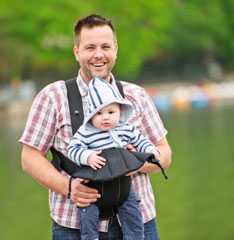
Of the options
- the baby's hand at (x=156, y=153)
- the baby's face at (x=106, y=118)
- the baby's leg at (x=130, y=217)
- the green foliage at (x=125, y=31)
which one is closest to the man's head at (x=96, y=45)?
the baby's face at (x=106, y=118)

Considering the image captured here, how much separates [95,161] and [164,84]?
37323 millimetres

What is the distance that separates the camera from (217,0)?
47.8m

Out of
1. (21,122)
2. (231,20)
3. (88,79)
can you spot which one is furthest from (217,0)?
(88,79)

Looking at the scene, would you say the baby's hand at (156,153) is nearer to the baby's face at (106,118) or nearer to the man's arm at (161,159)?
the man's arm at (161,159)

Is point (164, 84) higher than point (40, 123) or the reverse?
higher

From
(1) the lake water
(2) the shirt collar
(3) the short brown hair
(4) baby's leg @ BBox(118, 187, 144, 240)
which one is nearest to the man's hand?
(4) baby's leg @ BBox(118, 187, 144, 240)

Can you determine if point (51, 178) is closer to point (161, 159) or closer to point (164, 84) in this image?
point (161, 159)

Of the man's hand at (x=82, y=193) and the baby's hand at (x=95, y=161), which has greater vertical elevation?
the baby's hand at (x=95, y=161)

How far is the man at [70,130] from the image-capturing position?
2.76 meters

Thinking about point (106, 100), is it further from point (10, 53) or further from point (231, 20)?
point (231, 20)

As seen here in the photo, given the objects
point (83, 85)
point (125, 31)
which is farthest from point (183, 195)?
point (125, 31)

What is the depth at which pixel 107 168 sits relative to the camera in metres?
2.65

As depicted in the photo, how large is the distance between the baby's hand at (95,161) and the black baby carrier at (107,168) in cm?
1

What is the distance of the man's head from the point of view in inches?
108
